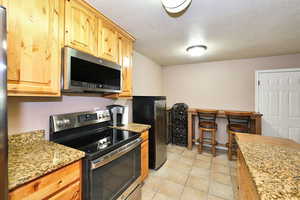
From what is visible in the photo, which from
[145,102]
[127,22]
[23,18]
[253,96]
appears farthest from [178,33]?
[253,96]

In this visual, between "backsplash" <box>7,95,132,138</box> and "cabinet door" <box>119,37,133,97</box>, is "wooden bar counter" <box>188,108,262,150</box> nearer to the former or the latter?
"cabinet door" <box>119,37,133,97</box>

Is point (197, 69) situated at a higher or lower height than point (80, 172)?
higher

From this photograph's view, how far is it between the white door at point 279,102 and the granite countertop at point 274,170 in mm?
2702

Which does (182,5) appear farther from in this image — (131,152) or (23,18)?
(131,152)

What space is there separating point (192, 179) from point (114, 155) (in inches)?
65.0

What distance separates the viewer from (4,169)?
596mm

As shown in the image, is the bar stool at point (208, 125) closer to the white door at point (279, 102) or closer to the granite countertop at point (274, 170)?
the white door at point (279, 102)

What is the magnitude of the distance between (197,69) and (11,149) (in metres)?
3.96

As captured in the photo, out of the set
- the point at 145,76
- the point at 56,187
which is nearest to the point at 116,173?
the point at 56,187

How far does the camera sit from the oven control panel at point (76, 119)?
1377 millimetres

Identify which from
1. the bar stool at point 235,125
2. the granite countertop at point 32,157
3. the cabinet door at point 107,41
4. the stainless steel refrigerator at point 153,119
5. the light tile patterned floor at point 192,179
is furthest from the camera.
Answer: the bar stool at point 235,125

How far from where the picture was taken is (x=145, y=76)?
3.26m

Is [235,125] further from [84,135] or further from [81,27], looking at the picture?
[81,27]

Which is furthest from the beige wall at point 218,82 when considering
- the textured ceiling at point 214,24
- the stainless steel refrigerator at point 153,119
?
the stainless steel refrigerator at point 153,119
